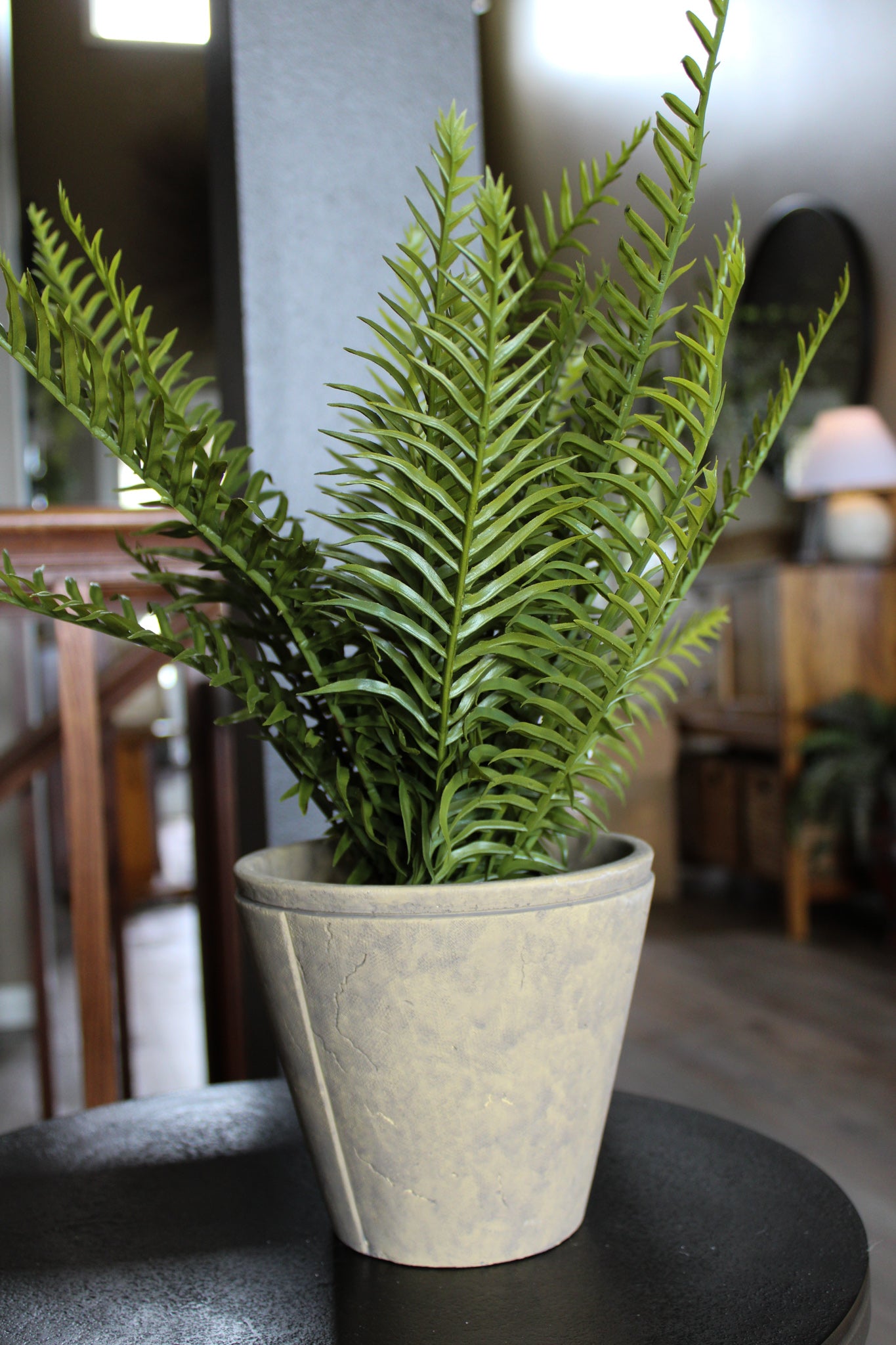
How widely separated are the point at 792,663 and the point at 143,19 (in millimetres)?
3641

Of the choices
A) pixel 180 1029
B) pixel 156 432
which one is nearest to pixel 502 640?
pixel 156 432

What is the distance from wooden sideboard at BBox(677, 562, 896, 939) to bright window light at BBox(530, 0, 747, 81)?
1657mm

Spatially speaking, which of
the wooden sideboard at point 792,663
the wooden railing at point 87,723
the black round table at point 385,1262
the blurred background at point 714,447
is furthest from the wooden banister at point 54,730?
the wooden sideboard at point 792,663

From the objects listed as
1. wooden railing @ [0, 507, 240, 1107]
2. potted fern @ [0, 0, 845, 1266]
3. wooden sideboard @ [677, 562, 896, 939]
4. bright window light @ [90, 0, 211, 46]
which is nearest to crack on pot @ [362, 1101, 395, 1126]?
Result: potted fern @ [0, 0, 845, 1266]

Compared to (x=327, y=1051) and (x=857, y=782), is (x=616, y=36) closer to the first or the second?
(x=857, y=782)

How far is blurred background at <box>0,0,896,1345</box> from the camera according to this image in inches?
37.2

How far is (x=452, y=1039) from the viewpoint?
16.5 inches

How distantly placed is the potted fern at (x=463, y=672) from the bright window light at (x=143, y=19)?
15.5 ft

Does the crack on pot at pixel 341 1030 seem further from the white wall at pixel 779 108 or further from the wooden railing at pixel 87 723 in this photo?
the white wall at pixel 779 108

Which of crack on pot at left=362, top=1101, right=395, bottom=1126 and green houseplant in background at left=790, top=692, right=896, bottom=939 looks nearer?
crack on pot at left=362, top=1101, right=395, bottom=1126

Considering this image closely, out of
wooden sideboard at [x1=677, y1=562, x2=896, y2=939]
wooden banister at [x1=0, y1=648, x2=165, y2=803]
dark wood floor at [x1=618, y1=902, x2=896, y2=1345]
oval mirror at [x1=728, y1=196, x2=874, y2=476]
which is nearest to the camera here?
wooden banister at [x1=0, y1=648, x2=165, y2=803]

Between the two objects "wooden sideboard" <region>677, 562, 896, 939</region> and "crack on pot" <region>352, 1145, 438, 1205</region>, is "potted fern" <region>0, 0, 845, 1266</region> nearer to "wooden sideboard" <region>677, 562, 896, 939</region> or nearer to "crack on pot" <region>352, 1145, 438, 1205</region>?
"crack on pot" <region>352, 1145, 438, 1205</region>

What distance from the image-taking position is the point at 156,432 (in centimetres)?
42

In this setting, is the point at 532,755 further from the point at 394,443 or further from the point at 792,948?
the point at 792,948
